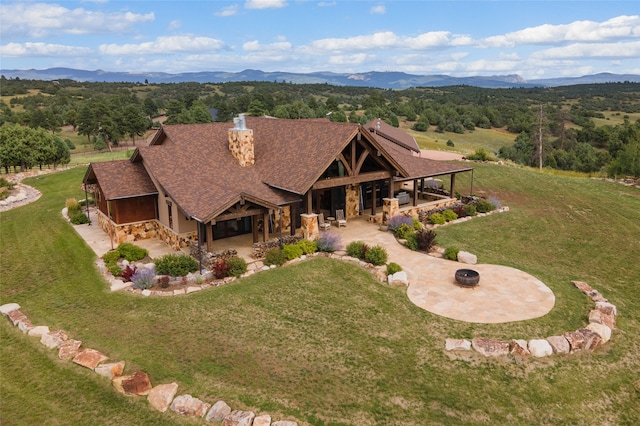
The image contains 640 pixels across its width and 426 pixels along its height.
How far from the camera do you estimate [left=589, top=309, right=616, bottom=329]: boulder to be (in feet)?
49.1

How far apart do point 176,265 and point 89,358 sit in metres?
6.11

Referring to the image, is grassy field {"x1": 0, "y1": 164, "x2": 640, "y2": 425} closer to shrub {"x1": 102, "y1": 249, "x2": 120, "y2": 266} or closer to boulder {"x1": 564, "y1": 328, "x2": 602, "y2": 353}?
boulder {"x1": 564, "y1": 328, "x2": 602, "y2": 353}

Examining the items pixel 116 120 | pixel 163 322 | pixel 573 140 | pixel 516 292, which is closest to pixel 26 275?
pixel 163 322

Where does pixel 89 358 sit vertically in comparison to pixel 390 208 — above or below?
below

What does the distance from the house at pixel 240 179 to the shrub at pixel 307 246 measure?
3.93ft

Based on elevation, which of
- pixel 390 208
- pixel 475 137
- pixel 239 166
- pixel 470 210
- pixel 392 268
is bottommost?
pixel 392 268

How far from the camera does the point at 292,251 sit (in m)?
20.6

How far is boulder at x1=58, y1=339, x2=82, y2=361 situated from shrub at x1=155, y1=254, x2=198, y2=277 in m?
5.15

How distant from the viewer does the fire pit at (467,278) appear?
57.8ft

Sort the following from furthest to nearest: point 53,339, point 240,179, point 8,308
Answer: point 240,179, point 8,308, point 53,339

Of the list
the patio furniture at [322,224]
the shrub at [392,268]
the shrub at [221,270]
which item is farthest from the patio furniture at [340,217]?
the shrub at [221,270]

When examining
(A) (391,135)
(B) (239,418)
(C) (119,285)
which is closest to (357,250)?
(C) (119,285)

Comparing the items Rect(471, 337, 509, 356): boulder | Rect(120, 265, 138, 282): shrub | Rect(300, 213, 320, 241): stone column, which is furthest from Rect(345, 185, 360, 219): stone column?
Rect(471, 337, 509, 356): boulder

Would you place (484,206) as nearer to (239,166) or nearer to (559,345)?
(239,166)
